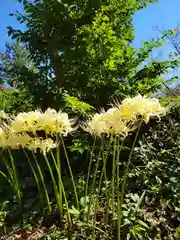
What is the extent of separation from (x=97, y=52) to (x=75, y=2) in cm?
56

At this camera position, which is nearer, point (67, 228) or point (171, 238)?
point (67, 228)

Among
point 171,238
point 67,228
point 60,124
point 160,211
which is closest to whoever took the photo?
point 60,124

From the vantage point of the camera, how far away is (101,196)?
2.26 m

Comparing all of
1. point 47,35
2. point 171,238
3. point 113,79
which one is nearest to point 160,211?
point 171,238

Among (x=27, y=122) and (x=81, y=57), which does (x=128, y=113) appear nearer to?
(x=27, y=122)

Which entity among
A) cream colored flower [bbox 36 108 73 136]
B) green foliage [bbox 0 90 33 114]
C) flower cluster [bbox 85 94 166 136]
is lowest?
flower cluster [bbox 85 94 166 136]

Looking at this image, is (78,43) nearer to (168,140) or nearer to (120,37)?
(120,37)

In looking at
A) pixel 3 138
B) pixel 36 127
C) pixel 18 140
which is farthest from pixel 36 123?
pixel 3 138

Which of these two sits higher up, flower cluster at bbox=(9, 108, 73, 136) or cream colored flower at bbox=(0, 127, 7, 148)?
cream colored flower at bbox=(0, 127, 7, 148)

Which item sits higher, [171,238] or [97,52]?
[97,52]

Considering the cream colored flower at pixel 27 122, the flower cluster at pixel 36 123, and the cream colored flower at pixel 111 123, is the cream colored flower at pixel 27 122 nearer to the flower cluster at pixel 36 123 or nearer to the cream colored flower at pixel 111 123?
the flower cluster at pixel 36 123

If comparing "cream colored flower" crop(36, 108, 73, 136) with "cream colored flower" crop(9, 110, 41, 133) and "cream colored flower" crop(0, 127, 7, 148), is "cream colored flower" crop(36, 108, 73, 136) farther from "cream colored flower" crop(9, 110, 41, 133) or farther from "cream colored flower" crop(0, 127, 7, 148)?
"cream colored flower" crop(0, 127, 7, 148)

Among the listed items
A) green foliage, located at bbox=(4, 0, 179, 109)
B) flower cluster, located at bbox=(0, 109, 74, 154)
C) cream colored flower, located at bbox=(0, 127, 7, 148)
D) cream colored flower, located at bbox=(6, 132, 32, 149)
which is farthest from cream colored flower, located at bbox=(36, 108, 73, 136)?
green foliage, located at bbox=(4, 0, 179, 109)

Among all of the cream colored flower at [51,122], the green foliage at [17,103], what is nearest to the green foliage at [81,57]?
the green foliage at [17,103]
